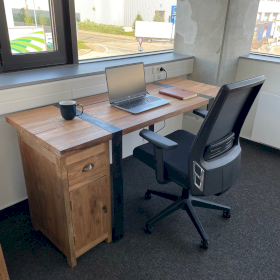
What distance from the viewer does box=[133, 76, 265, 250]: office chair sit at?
128 centimetres

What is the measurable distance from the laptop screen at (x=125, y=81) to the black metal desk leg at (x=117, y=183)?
456 mm

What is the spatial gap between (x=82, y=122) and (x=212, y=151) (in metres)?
0.73

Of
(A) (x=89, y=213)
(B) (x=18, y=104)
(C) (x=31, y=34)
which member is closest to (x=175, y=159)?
(A) (x=89, y=213)

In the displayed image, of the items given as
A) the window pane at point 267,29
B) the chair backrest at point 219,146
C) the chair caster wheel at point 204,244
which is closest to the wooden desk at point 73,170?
the chair backrest at point 219,146

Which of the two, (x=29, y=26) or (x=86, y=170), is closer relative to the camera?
(x=86, y=170)

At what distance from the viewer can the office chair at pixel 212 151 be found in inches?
50.3

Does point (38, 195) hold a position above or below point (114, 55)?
below

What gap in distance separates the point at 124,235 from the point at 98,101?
913 millimetres

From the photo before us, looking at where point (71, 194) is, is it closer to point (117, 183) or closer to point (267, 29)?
point (117, 183)

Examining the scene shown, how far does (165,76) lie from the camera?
2.49 metres

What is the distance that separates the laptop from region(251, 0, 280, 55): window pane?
1.62m

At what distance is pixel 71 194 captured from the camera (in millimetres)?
1381

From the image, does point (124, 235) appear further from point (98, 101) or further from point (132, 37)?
point (132, 37)

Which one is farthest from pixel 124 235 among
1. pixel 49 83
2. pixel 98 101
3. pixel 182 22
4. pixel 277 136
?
pixel 182 22
